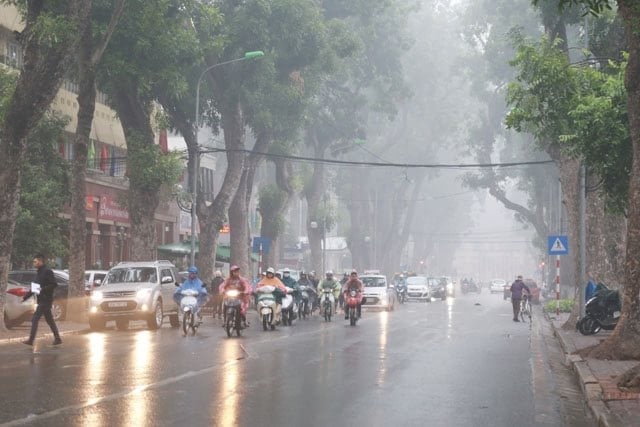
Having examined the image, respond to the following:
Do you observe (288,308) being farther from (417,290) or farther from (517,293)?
(417,290)

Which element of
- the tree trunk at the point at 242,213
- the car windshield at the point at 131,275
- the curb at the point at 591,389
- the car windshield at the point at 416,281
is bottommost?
the curb at the point at 591,389

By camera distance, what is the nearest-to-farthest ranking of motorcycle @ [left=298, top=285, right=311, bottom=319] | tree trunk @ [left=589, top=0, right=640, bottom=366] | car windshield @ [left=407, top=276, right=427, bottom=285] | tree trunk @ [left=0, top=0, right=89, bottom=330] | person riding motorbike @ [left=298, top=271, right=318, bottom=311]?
tree trunk @ [left=589, top=0, right=640, bottom=366], tree trunk @ [left=0, top=0, right=89, bottom=330], motorcycle @ [left=298, top=285, right=311, bottom=319], person riding motorbike @ [left=298, top=271, right=318, bottom=311], car windshield @ [left=407, top=276, right=427, bottom=285]

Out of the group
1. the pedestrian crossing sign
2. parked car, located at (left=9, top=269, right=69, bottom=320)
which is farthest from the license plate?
the pedestrian crossing sign

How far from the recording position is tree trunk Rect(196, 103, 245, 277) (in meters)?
42.3

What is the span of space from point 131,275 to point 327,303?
831 cm

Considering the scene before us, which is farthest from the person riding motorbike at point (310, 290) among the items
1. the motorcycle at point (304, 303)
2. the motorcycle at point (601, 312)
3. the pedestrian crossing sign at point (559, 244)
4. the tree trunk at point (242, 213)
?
the motorcycle at point (601, 312)

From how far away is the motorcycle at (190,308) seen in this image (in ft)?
88.2

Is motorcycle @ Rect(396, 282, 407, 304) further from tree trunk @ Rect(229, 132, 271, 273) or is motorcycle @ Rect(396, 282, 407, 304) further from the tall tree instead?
the tall tree

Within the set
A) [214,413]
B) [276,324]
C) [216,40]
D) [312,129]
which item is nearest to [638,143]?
[214,413]

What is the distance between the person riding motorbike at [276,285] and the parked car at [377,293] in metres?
18.8

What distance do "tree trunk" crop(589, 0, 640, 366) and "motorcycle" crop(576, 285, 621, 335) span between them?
28.5ft

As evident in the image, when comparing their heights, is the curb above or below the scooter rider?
below

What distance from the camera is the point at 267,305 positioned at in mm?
28812

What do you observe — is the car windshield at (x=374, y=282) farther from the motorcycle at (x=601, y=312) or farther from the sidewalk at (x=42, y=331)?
the motorcycle at (x=601, y=312)
